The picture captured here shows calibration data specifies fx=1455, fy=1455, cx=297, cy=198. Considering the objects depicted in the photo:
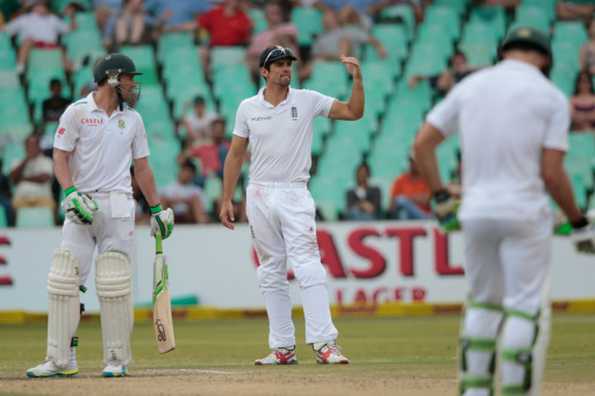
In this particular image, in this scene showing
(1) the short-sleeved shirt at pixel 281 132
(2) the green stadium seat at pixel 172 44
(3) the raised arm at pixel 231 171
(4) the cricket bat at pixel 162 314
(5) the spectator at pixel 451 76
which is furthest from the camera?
(2) the green stadium seat at pixel 172 44

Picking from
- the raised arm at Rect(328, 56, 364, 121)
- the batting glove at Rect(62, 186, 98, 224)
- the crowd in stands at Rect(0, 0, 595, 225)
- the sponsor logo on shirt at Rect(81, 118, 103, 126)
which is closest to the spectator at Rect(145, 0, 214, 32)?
the crowd in stands at Rect(0, 0, 595, 225)

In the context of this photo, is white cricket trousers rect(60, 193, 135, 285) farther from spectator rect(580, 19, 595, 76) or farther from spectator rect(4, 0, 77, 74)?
spectator rect(580, 19, 595, 76)

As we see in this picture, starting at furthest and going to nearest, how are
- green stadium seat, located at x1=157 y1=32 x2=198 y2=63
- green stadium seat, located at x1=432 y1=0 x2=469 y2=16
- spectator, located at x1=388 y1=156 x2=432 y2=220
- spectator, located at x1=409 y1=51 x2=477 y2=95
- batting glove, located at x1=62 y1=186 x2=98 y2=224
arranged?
1. green stadium seat, located at x1=432 y1=0 x2=469 y2=16
2. green stadium seat, located at x1=157 y1=32 x2=198 y2=63
3. spectator, located at x1=409 y1=51 x2=477 y2=95
4. spectator, located at x1=388 y1=156 x2=432 y2=220
5. batting glove, located at x1=62 y1=186 x2=98 y2=224

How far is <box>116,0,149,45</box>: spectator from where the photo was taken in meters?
19.4

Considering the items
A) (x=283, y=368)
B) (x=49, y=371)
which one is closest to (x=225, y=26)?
(x=283, y=368)

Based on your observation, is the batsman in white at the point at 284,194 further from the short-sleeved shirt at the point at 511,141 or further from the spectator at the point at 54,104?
the spectator at the point at 54,104

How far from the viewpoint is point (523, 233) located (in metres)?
6.00

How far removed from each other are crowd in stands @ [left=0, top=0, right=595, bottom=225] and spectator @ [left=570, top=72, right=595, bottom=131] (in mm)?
12

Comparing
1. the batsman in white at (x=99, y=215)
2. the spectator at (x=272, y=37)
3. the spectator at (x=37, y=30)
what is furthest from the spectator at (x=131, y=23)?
the batsman in white at (x=99, y=215)

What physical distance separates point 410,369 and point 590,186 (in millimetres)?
9325

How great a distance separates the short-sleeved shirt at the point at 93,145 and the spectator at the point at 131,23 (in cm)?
1076

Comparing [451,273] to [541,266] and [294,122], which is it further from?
[541,266]

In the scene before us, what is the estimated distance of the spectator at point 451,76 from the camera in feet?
61.2

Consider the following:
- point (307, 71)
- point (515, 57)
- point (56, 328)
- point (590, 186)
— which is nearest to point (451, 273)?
point (590, 186)
